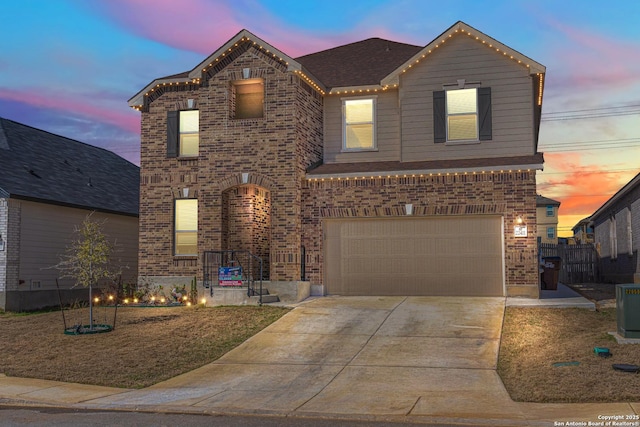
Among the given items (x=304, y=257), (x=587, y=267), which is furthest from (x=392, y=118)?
(x=587, y=267)

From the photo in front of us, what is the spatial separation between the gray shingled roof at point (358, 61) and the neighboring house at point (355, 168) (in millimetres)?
432

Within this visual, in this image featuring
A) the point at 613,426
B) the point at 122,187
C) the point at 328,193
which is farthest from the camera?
the point at 122,187

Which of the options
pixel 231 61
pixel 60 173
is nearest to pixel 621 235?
pixel 231 61

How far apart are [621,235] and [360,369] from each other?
19061 mm

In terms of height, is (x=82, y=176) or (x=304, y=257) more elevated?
(x=82, y=176)

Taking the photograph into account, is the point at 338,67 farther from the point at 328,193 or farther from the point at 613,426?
the point at 613,426

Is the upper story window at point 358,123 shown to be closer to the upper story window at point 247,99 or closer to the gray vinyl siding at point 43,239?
the upper story window at point 247,99

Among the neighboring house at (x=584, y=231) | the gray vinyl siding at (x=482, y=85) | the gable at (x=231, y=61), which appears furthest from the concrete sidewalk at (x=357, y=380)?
the neighboring house at (x=584, y=231)

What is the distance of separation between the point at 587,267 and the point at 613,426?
1024 inches

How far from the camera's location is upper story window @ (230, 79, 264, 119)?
20.9 meters

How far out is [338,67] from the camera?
78.0ft

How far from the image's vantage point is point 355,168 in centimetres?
2050

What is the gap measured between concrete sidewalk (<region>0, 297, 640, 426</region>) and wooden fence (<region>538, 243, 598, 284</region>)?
583 inches

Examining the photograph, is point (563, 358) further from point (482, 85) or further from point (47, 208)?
point (47, 208)
